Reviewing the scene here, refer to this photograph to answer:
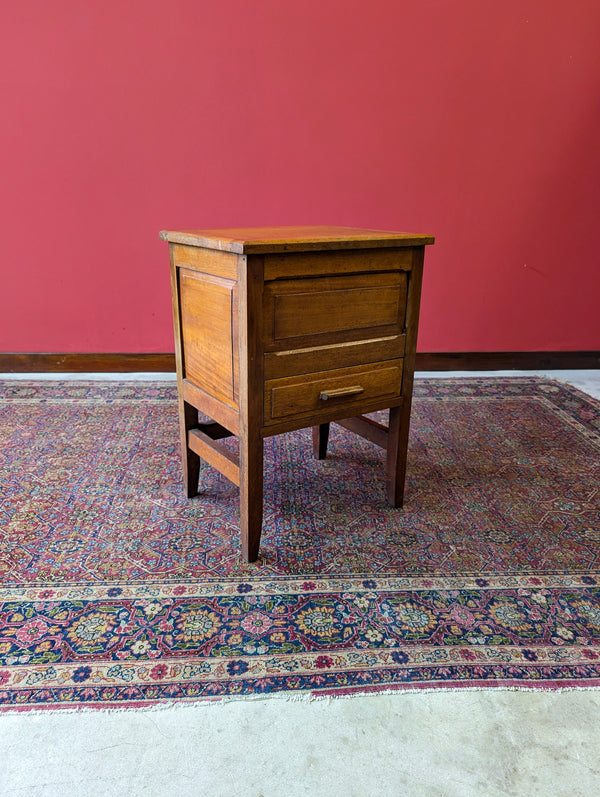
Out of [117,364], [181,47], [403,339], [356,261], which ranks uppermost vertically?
[181,47]

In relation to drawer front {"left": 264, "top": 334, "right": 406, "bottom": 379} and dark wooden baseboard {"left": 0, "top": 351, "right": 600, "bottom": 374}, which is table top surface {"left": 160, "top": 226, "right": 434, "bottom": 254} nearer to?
drawer front {"left": 264, "top": 334, "right": 406, "bottom": 379}

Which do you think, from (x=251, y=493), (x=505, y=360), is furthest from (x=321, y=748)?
(x=505, y=360)

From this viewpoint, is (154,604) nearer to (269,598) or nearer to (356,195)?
(269,598)

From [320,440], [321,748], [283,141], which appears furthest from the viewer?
[283,141]

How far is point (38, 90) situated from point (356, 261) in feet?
7.66

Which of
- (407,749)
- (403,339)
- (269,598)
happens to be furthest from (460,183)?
(407,749)

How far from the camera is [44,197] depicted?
3.06 meters

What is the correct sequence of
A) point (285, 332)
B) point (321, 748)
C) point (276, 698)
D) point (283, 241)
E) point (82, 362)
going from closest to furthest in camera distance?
point (321, 748)
point (276, 698)
point (283, 241)
point (285, 332)
point (82, 362)

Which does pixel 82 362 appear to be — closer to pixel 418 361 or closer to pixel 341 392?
pixel 418 361

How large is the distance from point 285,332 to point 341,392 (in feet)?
0.87

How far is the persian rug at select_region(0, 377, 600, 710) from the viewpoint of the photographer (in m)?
1.29

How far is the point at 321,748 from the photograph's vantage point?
112 centimetres

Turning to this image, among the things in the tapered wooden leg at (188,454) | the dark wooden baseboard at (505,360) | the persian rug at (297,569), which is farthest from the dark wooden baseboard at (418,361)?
the tapered wooden leg at (188,454)

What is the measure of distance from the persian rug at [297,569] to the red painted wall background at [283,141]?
1.03 meters
